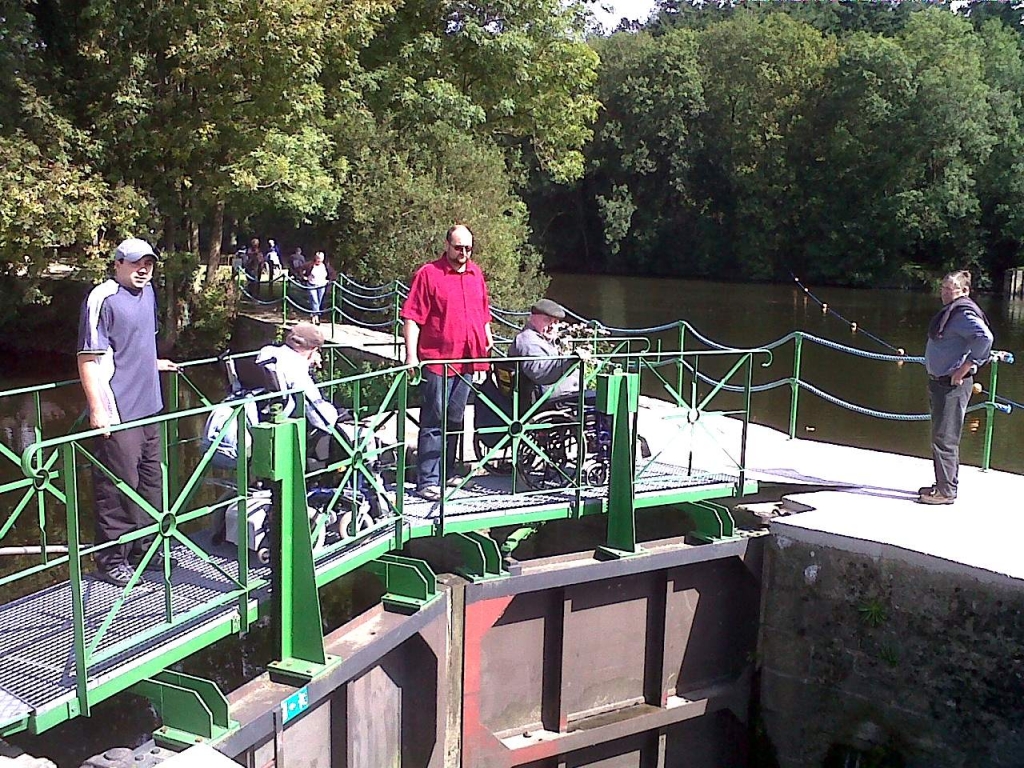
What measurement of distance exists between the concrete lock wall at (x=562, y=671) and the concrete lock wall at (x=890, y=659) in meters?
0.33

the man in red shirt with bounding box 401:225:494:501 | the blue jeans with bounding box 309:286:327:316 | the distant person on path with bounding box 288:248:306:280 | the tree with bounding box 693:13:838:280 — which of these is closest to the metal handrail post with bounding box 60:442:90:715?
the man in red shirt with bounding box 401:225:494:501

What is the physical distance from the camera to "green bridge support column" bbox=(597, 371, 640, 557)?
Answer: 712 cm

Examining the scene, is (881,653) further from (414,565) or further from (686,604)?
(414,565)

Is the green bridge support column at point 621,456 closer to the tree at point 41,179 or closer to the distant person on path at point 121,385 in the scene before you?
the distant person on path at point 121,385

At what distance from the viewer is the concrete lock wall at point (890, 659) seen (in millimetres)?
6762

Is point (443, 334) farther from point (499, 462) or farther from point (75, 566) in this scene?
point (75, 566)

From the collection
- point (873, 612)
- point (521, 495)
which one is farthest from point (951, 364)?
point (521, 495)

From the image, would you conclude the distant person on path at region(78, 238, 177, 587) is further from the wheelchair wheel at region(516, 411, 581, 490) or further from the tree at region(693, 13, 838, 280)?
the tree at region(693, 13, 838, 280)

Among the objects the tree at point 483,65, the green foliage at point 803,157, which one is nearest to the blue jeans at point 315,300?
the tree at point 483,65

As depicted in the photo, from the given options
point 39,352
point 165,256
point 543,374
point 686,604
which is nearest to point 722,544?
point 686,604

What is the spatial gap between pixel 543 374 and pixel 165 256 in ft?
53.7

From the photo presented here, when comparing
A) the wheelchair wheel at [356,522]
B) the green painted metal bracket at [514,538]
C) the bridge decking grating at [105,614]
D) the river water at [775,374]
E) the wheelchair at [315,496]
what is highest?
the wheelchair at [315,496]

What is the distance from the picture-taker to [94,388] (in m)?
5.10

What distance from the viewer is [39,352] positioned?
23625 mm
